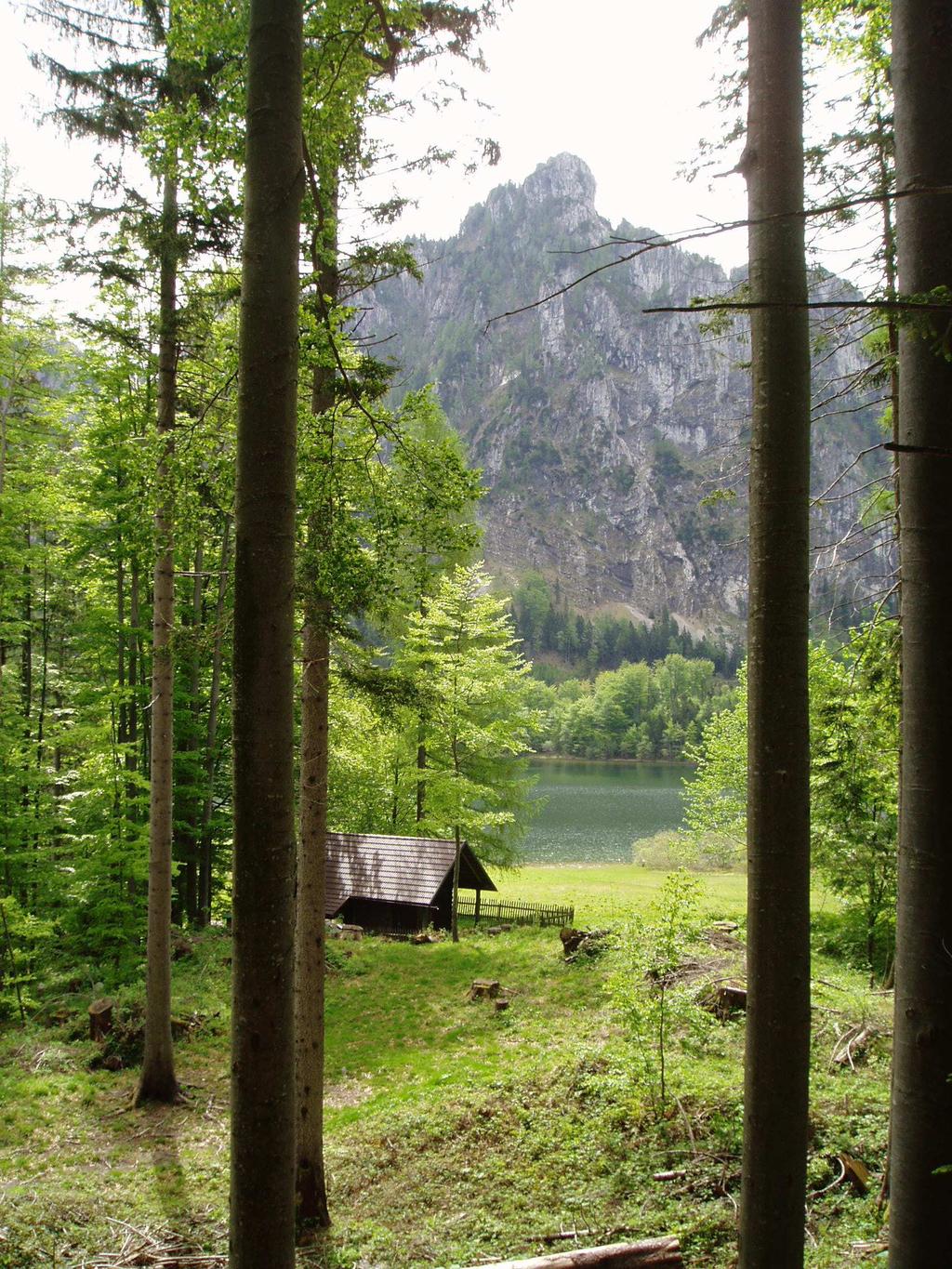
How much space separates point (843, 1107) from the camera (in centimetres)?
668

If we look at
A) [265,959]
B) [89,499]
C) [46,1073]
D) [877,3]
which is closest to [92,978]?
[46,1073]

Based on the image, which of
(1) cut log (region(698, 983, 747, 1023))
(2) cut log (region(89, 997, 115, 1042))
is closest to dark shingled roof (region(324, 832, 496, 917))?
→ (2) cut log (region(89, 997, 115, 1042))

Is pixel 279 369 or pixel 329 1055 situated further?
pixel 329 1055

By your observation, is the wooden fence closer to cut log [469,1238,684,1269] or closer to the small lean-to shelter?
the small lean-to shelter

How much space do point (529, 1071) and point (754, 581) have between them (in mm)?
8125

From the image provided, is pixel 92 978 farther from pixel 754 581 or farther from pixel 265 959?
pixel 754 581

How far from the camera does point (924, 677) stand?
299cm

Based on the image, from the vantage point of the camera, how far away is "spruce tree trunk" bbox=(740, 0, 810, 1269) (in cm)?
324

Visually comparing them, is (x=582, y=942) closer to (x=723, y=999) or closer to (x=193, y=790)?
(x=723, y=999)

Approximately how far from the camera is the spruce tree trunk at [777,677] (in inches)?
128

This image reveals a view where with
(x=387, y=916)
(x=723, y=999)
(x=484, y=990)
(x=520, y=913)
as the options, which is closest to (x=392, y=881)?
(x=387, y=916)

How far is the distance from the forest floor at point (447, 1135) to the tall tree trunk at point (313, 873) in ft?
1.72

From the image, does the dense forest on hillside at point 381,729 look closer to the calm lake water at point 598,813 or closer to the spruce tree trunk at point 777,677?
the spruce tree trunk at point 777,677

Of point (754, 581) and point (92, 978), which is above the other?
point (754, 581)
